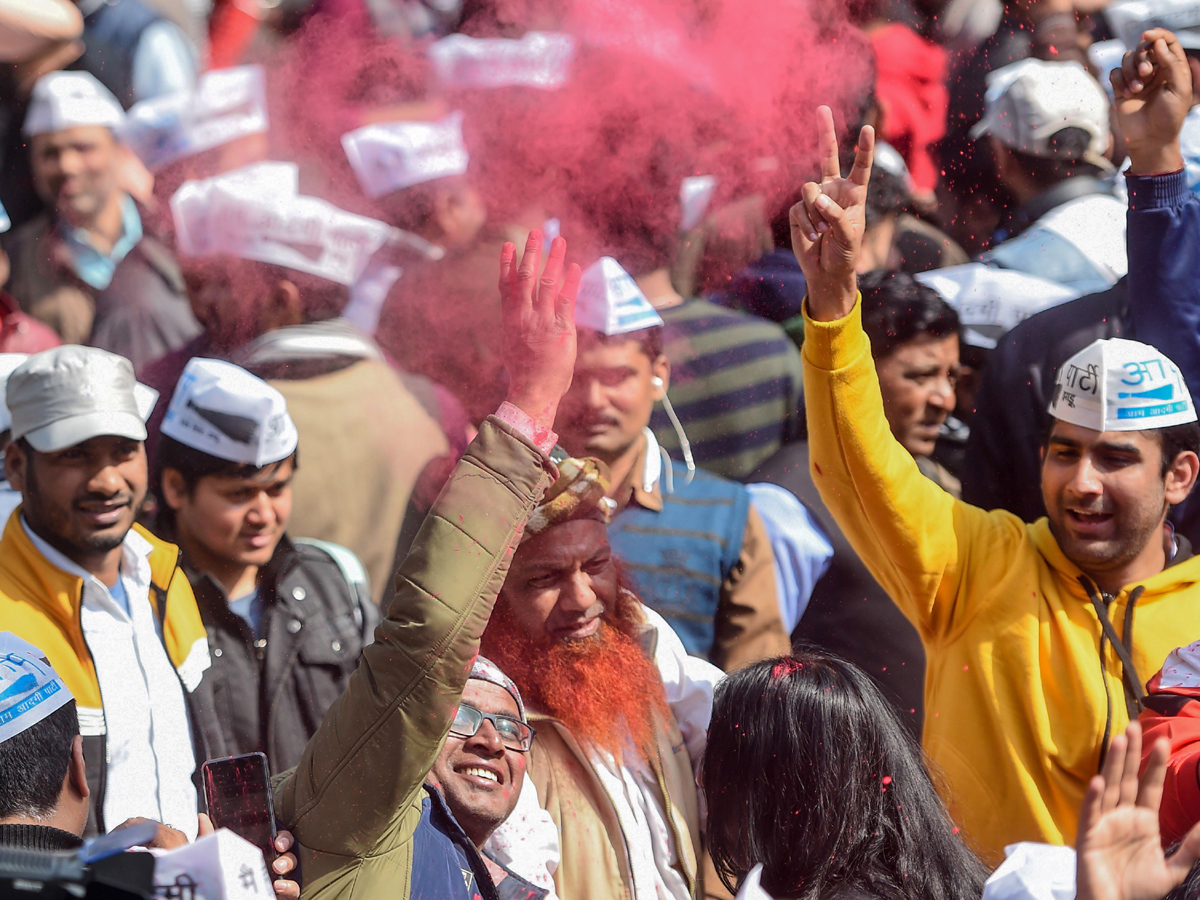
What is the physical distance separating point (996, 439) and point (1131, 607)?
2.59ft

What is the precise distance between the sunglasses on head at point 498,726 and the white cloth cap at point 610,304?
3.63ft

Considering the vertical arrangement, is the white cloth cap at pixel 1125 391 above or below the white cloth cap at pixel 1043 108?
below

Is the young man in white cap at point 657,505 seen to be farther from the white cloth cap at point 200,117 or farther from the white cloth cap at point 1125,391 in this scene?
the white cloth cap at point 200,117

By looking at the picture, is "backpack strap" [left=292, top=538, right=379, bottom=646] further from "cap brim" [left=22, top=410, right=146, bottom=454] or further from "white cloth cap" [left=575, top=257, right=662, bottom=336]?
"white cloth cap" [left=575, top=257, right=662, bottom=336]

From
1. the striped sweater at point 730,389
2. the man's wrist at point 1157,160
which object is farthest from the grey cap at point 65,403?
the man's wrist at point 1157,160

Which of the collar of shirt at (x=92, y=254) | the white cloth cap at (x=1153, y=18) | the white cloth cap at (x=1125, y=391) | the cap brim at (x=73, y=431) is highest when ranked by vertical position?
the white cloth cap at (x=1153, y=18)

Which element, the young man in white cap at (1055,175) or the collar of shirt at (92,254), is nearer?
the young man in white cap at (1055,175)

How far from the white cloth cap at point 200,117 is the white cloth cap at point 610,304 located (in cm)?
171

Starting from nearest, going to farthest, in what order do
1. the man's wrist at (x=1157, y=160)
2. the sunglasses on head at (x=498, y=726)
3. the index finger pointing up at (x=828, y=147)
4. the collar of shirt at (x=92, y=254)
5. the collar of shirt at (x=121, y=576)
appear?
the sunglasses on head at (x=498, y=726)
the index finger pointing up at (x=828, y=147)
the collar of shirt at (x=121, y=576)
the man's wrist at (x=1157, y=160)
the collar of shirt at (x=92, y=254)

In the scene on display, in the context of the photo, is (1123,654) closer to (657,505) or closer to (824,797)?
(824,797)

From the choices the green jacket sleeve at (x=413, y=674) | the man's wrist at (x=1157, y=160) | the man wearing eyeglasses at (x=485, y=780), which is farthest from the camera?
the man's wrist at (x=1157, y=160)

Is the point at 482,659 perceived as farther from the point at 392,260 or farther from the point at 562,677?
the point at 392,260

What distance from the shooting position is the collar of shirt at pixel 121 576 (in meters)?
2.72

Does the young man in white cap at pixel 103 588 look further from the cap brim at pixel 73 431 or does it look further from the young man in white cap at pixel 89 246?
the young man in white cap at pixel 89 246
